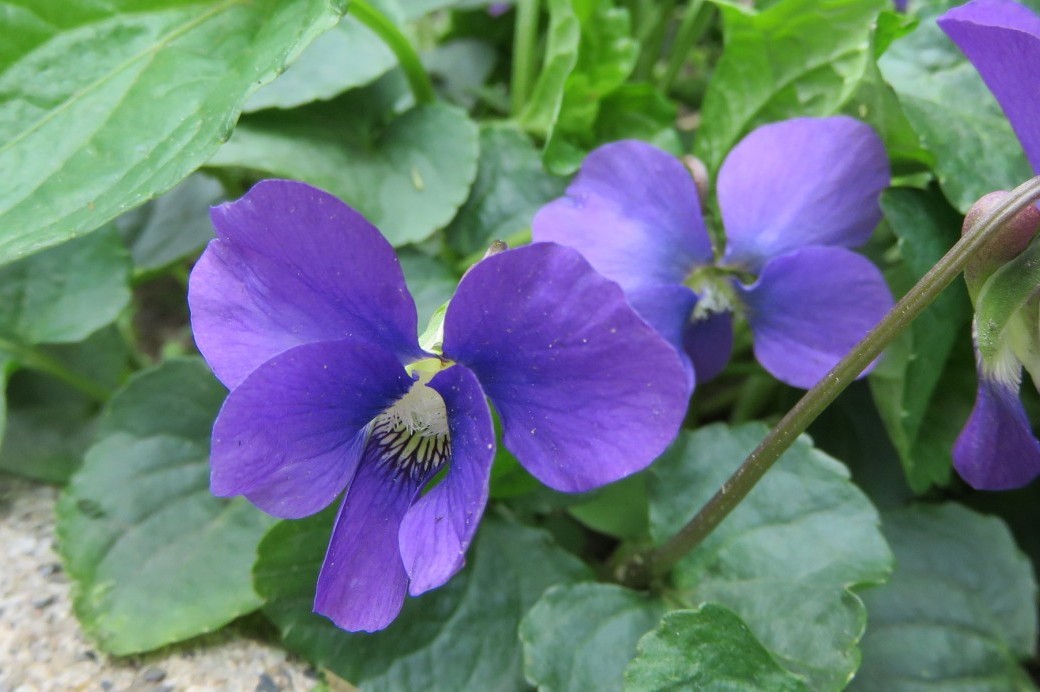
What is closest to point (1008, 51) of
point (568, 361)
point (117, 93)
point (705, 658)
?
point (568, 361)

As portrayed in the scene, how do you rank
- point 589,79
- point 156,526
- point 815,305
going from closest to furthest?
point 815,305, point 156,526, point 589,79

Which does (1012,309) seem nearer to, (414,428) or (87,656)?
(414,428)

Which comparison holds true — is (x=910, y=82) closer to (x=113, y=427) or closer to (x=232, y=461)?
(x=232, y=461)

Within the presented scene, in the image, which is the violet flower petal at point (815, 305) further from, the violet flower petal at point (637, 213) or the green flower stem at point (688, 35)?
the green flower stem at point (688, 35)

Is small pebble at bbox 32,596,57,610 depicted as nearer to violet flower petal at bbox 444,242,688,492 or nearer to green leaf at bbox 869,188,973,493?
violet flower petal at bbox 444,242,688,492

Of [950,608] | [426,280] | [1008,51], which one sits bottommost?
[950,608]

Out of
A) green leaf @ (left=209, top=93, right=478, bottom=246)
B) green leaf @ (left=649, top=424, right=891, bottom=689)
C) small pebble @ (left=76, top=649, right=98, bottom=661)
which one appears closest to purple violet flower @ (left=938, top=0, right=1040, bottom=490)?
green leaf @ (left=649, top=424, right=891, bottom=689)

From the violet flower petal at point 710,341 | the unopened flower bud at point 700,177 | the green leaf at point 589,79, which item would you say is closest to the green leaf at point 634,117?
the green leaf at point 589,79
